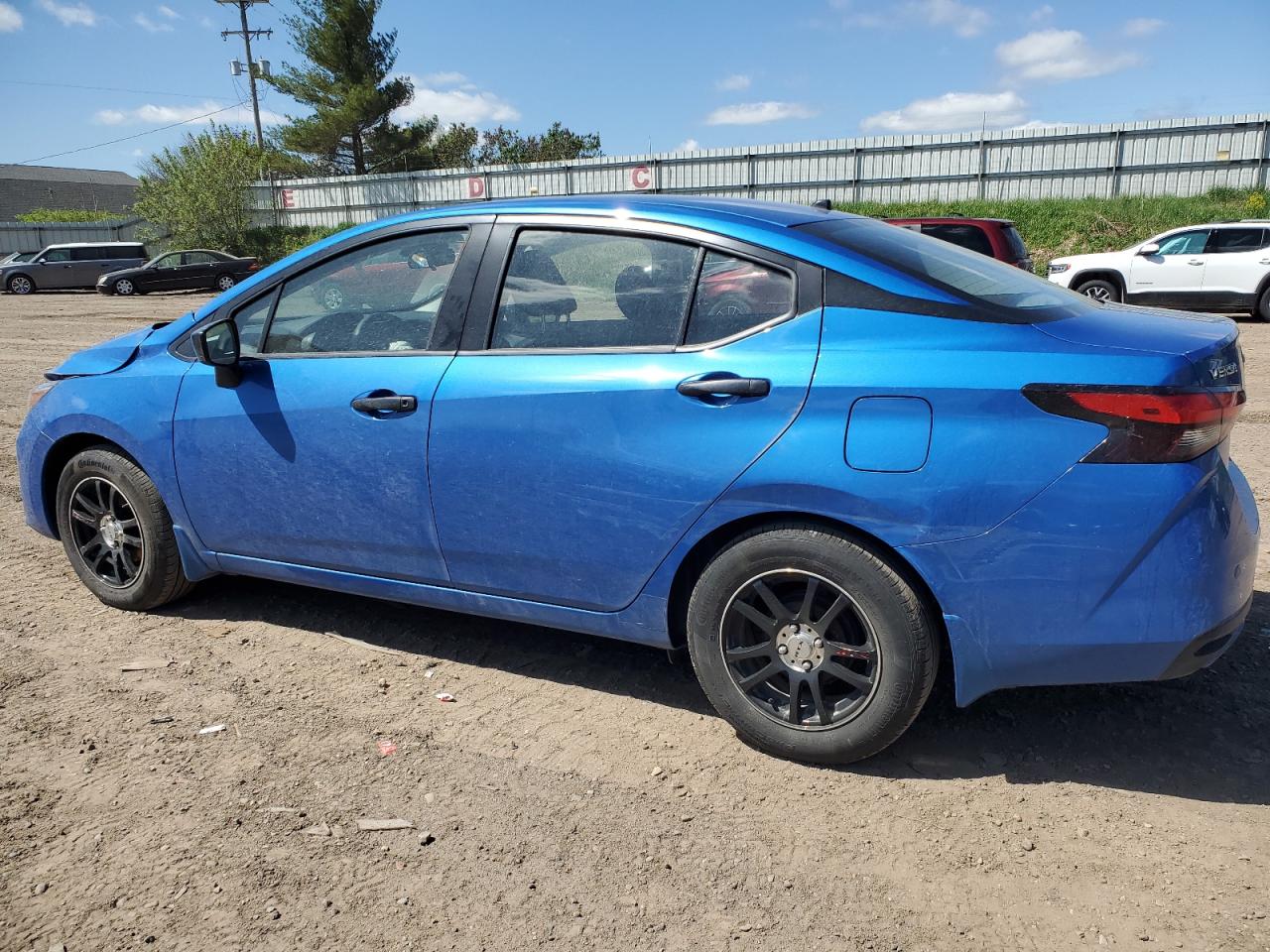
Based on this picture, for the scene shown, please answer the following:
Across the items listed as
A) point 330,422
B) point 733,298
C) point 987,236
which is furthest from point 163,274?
point 733,298

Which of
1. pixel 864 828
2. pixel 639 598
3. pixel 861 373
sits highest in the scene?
pixel 861 373

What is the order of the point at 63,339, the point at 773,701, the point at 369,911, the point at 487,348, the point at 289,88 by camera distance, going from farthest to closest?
the point at 289,88
the point at 63,339
the point at 487,348
the point at 773,701
the point at 369,911

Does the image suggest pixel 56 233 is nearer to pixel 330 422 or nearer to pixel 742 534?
pixel 330 422

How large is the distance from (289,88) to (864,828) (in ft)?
164

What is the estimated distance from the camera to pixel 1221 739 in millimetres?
3127

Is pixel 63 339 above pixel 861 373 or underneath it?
underneath

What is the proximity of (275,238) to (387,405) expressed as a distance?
38.9 m

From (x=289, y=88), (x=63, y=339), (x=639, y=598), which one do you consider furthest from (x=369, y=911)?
(x=289, y=88)

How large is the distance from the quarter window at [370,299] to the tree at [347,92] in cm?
4462

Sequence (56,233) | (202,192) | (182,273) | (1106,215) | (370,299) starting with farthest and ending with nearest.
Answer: (56,233) < (202,192) < (182,273) < (1106,215) < (370,299)

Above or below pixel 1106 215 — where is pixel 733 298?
below

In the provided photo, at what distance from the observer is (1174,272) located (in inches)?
624

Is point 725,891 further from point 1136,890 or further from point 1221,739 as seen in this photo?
point 1221,739

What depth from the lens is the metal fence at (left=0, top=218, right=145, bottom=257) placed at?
44.8 m
